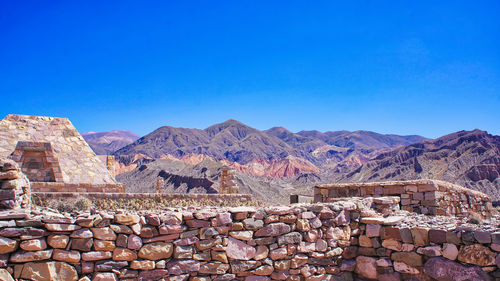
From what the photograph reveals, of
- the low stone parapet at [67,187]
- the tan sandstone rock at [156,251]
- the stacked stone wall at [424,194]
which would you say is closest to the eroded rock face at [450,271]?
the stacked stone wall at [424,194]

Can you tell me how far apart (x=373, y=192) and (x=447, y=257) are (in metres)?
4.17

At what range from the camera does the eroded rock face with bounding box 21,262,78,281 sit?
161 inches

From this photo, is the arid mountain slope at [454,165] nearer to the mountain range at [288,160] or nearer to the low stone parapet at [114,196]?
the mountain range at [288,160]

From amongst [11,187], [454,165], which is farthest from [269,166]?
[11,187]

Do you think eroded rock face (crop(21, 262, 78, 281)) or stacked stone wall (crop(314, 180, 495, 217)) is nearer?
eroded rock face (crop(21, 262, 78, 281))

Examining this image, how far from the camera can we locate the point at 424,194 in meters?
8.70

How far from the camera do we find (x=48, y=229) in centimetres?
419

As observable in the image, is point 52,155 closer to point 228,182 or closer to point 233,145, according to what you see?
point 228,182

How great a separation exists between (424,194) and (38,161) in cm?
1008

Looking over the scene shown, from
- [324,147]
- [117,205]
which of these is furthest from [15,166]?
[324,147]

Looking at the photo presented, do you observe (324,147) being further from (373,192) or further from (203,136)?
(373,192)

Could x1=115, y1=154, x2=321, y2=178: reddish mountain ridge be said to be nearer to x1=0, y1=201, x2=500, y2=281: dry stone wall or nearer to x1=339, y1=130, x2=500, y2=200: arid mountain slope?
x1=339, y1=130, x2=500, y2=200: arid mountain slope

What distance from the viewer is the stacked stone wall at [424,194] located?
8.62 m

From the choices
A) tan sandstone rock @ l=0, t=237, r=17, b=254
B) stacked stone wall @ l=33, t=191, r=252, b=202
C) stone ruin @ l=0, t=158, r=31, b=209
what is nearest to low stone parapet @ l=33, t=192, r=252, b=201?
stacked stone wall @ l=33, t=191, r=252, b=202
